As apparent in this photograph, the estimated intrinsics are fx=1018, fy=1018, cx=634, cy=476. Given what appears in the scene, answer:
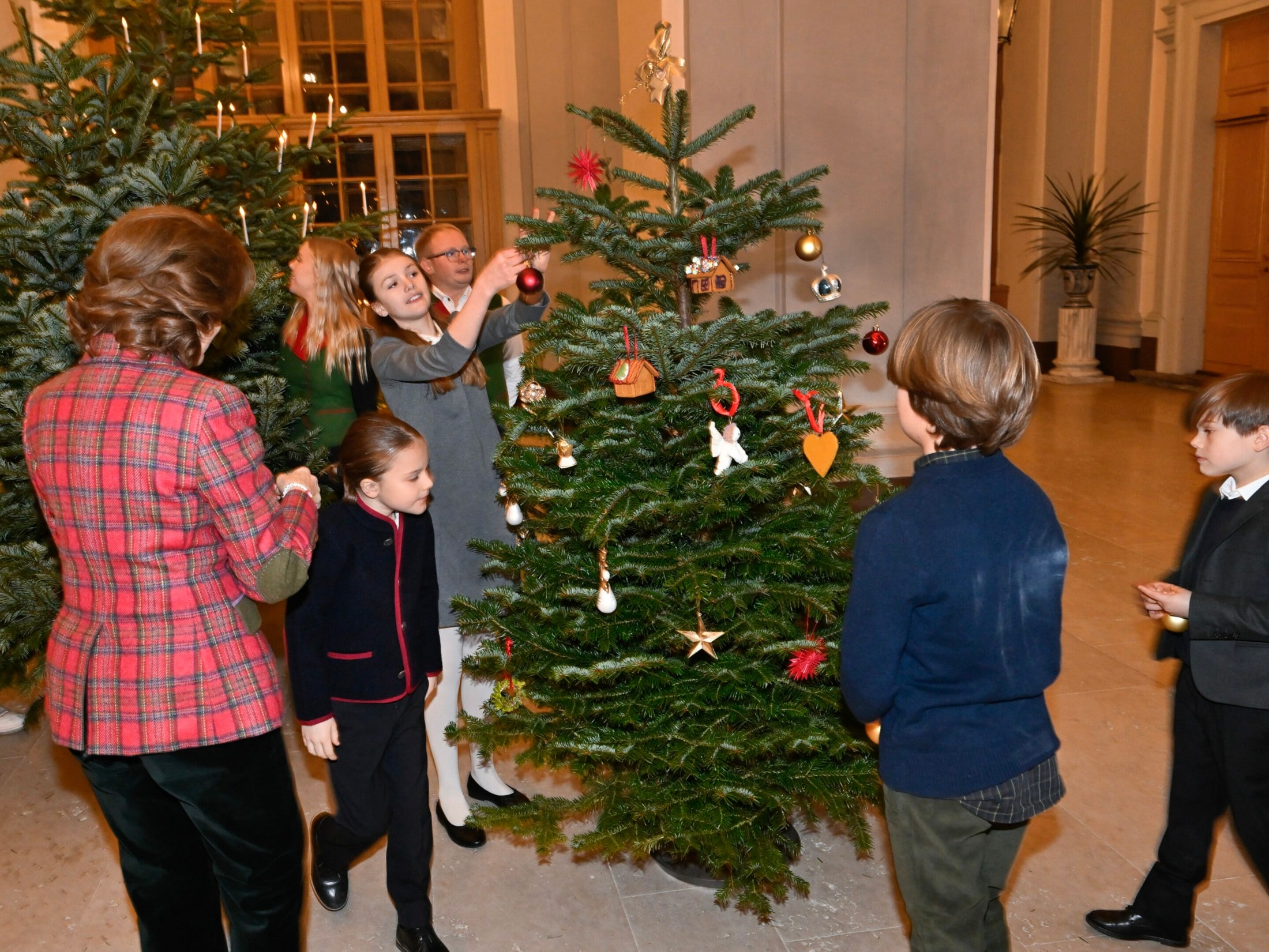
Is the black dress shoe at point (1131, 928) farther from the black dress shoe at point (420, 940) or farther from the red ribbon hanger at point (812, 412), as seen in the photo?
the black dress shoe at point (420, 940)

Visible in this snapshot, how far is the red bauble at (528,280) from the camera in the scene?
2381mm

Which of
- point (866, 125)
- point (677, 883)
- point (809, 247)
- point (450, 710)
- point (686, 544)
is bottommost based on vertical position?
point (677, 883)

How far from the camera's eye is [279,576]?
1.82 m

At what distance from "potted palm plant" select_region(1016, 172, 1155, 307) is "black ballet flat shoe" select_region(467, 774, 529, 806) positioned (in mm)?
10581

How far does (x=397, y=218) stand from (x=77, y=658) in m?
10.4

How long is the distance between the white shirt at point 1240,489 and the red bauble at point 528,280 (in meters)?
1.62

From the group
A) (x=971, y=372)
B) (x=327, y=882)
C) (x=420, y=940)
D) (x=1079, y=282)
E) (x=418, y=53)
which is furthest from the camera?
(x=1079, y=282)

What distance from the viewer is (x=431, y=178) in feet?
37.8

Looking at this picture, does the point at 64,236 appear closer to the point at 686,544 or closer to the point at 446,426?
the point at 446,426

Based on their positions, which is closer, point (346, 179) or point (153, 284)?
point (153, 284)

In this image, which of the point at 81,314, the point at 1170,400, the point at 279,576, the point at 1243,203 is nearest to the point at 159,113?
the point at 81,314

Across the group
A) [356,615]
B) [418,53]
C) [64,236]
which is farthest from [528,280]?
[418,53]

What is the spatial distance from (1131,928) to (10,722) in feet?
13.1

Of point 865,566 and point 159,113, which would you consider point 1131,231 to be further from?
point 865,566
